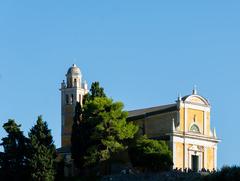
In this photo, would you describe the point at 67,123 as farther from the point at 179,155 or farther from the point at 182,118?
the point at 179,155

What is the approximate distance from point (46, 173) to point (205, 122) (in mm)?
14043

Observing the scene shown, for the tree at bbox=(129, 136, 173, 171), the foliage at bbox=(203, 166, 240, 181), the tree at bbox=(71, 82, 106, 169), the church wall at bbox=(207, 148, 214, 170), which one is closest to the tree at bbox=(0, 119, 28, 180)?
the tree at bbox=(71, 82, 106, 169)

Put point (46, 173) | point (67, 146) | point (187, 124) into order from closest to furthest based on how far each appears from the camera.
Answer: point (46, 173) → point (187, 124) → point (67, 146)

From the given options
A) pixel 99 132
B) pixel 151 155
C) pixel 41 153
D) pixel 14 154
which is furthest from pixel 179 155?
pixel 14 154

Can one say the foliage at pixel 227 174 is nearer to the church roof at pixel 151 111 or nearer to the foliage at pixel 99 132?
the foliage at pixel 99 132

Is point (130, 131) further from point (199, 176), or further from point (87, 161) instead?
point (199, 176)

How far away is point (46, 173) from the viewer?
77.9 meters

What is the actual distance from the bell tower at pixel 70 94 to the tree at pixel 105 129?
1408cm

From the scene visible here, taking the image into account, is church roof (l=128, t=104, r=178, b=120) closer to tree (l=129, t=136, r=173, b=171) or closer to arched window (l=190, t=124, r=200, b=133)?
arched window (l=190, t=124, r=200, b=133)

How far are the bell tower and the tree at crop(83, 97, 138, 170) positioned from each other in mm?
14085

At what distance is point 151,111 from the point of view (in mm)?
86000

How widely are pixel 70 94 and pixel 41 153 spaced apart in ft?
56.5

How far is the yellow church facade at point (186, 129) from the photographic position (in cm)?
8281

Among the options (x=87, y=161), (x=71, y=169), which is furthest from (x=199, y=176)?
(x=71, y=169)
